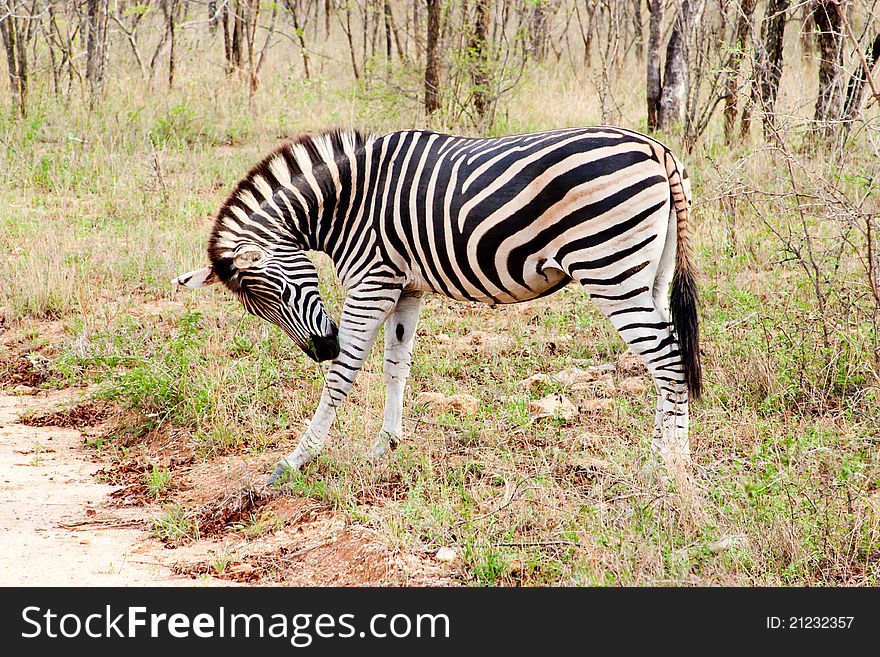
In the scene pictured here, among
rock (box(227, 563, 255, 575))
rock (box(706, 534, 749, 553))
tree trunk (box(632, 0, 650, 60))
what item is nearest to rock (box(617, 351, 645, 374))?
rock (box(706, 534, 749, 553))

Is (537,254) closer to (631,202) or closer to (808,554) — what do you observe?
(631,202)

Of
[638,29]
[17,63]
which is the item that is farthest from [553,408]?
[638,29]

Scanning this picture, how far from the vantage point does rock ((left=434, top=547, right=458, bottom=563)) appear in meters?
3.89

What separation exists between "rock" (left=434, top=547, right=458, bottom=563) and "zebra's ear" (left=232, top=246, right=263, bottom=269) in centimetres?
183

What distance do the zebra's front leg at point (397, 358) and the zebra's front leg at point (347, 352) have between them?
0.82 ft

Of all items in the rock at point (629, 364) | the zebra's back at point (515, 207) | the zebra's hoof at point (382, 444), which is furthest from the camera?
the rock at point (629, 364)

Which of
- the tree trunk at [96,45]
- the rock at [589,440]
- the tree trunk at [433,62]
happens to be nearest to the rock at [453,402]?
the rock at [589,440]

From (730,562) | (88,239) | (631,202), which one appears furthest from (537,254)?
(88,239)

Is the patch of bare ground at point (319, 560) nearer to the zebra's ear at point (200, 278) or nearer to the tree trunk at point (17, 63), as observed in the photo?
the zebra's ear at point (200, 278)

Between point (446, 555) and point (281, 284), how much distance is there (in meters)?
1.74

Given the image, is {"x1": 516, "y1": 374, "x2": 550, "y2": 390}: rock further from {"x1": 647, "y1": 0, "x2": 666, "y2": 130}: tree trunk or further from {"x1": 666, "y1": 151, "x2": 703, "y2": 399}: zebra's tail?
{"x1": 647, "y1": 0, "x2": 666, "y2": 130}: tree trunk

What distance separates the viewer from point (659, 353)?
455 centimetres

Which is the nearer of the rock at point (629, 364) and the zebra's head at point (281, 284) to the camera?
the zebra's head at point (281, 284)

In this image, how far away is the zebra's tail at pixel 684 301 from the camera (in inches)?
179
